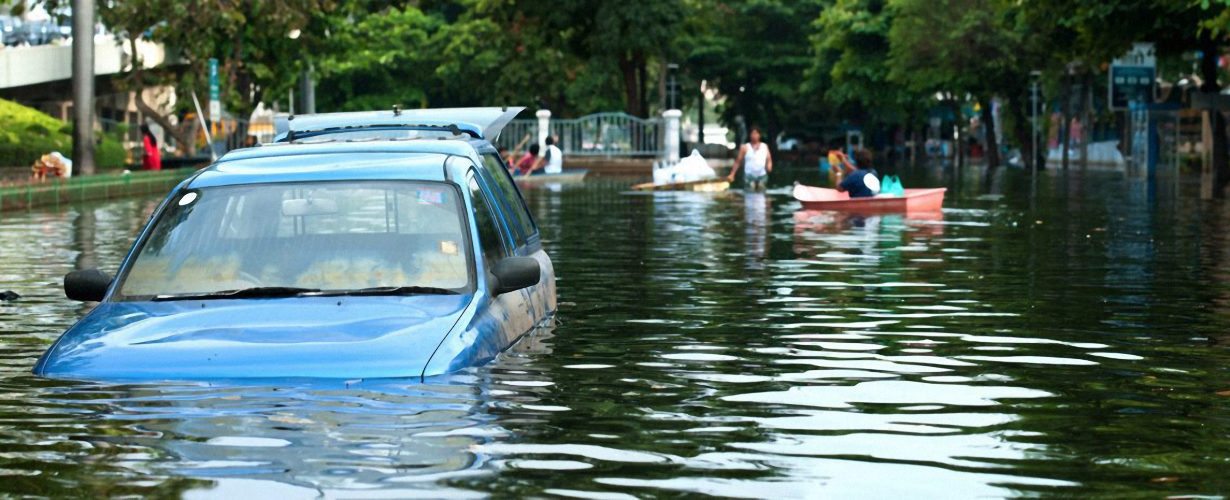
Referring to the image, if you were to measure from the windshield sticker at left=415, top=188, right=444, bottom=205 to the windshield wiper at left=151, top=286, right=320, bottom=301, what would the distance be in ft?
2.74

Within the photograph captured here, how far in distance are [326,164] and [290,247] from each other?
44 cm

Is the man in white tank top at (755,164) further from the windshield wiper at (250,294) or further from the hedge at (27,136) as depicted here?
the windshield wiper at (250,294)

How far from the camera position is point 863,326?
1256 centimetres

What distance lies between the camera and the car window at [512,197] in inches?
429

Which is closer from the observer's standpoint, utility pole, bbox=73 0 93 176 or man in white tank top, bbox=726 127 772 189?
utility pole, bbox=73 0 93 176

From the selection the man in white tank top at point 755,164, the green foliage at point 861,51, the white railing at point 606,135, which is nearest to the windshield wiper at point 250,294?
the man in white tank top at point 755,164

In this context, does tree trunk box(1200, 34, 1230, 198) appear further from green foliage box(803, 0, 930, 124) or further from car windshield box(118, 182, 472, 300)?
green foliage box(803, 0, 930, 124)

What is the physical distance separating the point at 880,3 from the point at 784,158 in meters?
36.9

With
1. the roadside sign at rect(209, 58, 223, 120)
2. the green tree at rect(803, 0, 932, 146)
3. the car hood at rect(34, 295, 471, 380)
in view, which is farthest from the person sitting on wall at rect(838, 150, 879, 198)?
the green tree at rect(803, 0, 932, 146)

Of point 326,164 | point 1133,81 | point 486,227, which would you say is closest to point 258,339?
point 326,164

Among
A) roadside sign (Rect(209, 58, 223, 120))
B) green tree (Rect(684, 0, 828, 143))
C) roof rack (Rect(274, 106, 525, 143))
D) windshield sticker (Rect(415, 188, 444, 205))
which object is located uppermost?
green tree (Rect(684, 0, 828, 143))

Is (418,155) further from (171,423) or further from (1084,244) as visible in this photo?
(1084,244)

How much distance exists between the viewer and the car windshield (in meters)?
8.77

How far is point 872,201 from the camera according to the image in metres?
29.2
